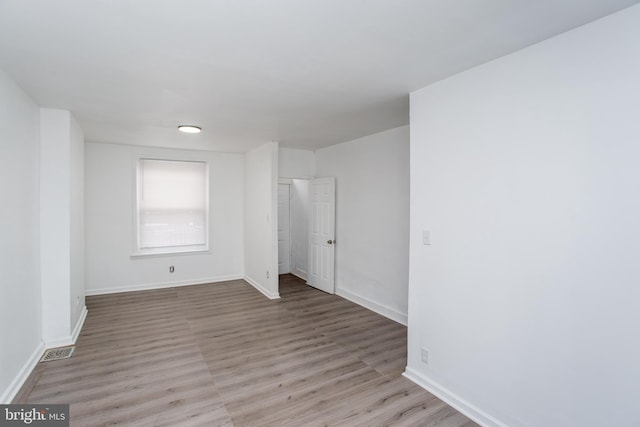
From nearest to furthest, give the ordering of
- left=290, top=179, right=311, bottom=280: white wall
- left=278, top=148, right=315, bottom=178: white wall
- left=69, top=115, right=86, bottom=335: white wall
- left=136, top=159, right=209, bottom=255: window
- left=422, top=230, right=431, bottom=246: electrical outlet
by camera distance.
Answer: left=422, top=230, right=431, bottom=246: electrical outlet < left=69, top=115, right=86, bottom=335: white wall < left=136, top=159, right=209, bottom=255: window < left=278, top=148, right=315, bottom=178: white wall < left=290, top=179, right=311, bottom=280: white wall

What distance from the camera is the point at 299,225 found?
705 cm

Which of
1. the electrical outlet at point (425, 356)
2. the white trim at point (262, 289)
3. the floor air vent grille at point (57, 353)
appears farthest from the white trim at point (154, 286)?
the electrical outlet at point (425, 356)

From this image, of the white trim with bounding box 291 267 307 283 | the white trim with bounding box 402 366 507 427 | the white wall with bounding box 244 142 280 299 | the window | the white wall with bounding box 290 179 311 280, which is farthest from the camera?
the white wall with bounding box 290 179 311 280

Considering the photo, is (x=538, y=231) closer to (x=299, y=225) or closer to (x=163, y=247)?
(x=299, y=225)

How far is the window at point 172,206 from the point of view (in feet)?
18.5

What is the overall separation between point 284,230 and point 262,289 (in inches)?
70.3

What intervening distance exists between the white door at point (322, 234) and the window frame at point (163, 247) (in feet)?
6.68

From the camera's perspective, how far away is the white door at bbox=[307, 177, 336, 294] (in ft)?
18.1

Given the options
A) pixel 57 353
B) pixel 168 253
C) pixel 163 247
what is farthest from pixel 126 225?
pixel 57 353

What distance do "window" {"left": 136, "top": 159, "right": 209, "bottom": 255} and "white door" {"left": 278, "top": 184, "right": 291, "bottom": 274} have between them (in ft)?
5.20

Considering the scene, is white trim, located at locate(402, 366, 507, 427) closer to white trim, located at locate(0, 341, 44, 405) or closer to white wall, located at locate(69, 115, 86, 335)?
white trim, located at locate(0, 341, 44, 405)

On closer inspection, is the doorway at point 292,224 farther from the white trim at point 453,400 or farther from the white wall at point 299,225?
the white trim at point 453,400

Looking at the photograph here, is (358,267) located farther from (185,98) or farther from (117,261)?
(117,261)

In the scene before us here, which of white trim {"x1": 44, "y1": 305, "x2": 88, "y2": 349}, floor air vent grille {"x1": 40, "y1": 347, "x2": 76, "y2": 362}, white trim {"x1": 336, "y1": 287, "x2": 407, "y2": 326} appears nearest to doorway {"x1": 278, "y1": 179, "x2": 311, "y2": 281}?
white trim {"x1": 336, "y1": 287, "x2": 407, "y2": 326}
